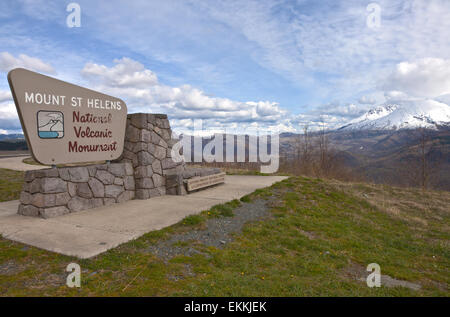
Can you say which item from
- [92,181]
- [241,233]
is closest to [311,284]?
[241,233]

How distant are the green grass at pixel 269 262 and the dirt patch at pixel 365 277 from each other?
0.32ft

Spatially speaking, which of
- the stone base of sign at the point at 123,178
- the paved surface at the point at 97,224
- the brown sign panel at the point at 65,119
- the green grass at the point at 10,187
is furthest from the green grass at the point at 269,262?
the green grass at the point at 10,187

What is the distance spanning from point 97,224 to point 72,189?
153 centimetres

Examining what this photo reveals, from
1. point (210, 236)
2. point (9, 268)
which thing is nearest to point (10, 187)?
point (9, 268)

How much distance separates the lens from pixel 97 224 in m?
5.59

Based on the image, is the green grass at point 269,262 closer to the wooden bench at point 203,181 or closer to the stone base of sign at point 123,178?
the stone base of sign at point 123,178

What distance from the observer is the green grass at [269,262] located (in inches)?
131

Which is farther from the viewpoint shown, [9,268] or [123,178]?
[123,178]

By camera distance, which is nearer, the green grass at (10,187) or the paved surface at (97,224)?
the paved surface at (97,224)

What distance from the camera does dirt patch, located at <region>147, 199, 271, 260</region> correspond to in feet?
14.5

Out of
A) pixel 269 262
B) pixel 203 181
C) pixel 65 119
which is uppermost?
pixel 65 119

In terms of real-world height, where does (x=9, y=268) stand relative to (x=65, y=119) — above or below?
below

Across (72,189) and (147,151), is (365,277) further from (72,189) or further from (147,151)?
(147,151)

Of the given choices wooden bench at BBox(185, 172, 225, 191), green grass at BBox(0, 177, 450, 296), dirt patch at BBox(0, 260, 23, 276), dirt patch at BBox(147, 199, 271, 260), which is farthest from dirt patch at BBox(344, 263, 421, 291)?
wooden bench at BBox(185, 172, 225, 191)
